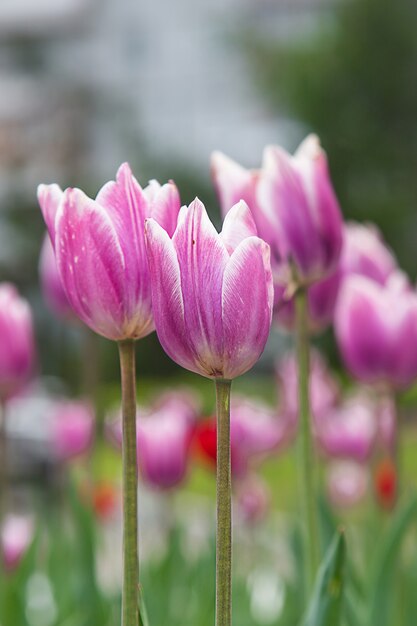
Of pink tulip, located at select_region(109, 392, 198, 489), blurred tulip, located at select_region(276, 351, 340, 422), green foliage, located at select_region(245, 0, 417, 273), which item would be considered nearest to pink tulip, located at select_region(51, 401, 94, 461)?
blurred tulip, located at select_region(276, 351, 340, 422)

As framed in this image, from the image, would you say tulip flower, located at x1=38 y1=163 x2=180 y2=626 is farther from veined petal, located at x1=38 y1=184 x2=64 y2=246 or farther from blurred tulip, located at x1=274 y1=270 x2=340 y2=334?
blurred tulip, located at x1=274 y1=270 x2=340 y2=334

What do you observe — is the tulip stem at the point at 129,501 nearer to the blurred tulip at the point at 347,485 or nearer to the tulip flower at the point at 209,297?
the tulip flower at the point at 209,297

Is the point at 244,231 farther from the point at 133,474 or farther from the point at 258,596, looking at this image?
the point at 258,596

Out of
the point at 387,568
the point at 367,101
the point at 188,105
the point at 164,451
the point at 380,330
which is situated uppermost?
the point at 188,105

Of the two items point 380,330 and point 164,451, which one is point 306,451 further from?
point 164,451

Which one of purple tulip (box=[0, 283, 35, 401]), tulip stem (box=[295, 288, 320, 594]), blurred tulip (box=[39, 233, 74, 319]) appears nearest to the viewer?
tulip stem (box=[295, 288, 320, 594])

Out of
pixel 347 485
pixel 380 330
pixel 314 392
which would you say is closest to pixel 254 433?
pixel 314 392

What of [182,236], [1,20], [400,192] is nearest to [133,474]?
[182,236]
